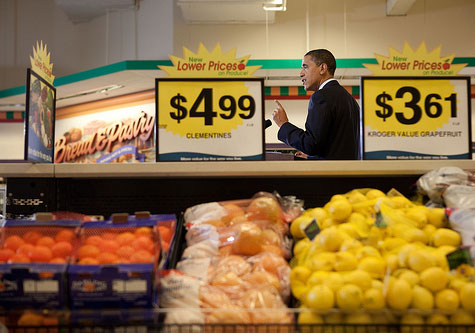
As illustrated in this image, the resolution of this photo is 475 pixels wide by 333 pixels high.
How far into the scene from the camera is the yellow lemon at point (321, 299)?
1.45 meters

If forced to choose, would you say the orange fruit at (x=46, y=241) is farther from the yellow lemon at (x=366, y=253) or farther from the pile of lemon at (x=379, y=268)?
the yellow lemon at (x=366, y=253)

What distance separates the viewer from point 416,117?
2.29 m

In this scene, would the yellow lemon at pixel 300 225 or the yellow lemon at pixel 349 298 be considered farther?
the yellow lemon at pixel 300 225

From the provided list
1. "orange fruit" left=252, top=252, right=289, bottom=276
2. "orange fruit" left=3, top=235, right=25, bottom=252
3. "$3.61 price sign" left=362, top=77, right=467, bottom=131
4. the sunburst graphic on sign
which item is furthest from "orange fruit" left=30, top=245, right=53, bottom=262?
"$3.61 price sign" left=362, top=77, right=467, bottom=131

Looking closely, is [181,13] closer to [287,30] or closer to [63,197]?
[287,30]

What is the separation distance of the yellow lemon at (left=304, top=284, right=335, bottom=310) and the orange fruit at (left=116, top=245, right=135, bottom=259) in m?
0.55

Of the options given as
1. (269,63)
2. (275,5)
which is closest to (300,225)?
(269,63)

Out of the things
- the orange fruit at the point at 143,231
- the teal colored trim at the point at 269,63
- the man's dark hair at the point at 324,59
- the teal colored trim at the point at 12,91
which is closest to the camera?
the orange fruit at the point at 143,231

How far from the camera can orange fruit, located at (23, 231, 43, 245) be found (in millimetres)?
1717

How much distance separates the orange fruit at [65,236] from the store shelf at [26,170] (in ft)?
1.60

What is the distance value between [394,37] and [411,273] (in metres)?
6.52

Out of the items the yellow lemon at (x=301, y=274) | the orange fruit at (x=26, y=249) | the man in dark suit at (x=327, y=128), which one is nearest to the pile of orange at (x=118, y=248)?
the orange fruit at (x=26, y=249)

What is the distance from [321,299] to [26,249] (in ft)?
2.91

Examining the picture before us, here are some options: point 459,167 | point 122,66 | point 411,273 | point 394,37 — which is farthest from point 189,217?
point 394,37
